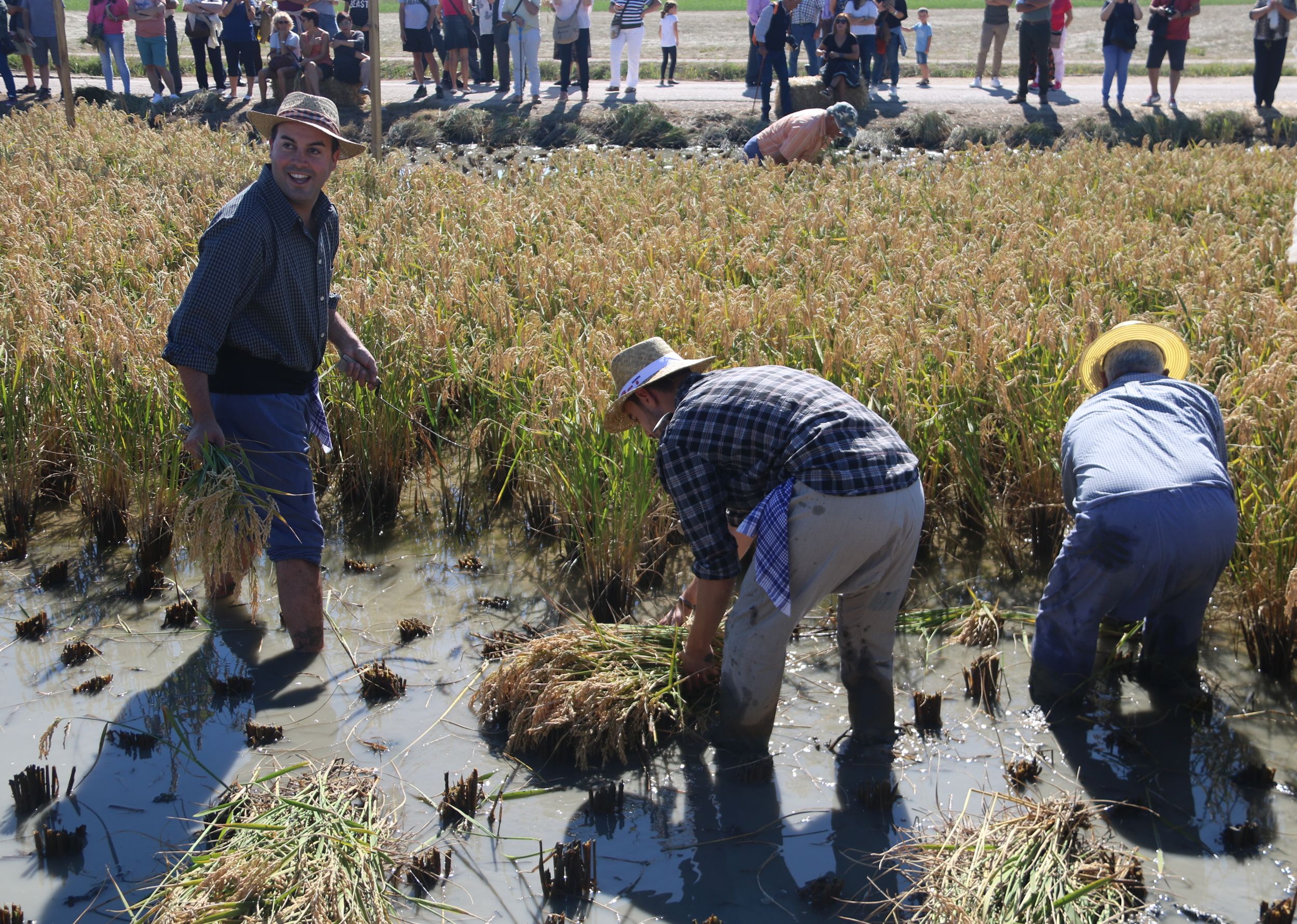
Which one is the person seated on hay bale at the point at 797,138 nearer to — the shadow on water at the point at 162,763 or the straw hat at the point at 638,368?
the straw hat at the point at 638,368

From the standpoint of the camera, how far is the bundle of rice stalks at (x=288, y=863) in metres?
2.72

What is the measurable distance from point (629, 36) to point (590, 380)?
13.7 metres

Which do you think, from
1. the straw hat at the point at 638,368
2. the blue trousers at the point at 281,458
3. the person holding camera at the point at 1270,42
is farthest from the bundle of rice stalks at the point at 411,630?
the person holding camera at the point at 1270,42

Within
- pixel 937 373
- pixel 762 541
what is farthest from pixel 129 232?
pixel 762 541

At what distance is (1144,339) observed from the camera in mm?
4051

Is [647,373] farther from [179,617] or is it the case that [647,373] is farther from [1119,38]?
[1119,38]

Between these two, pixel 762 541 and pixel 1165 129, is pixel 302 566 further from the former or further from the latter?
pixel 1165 129

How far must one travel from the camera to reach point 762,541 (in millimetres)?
3209

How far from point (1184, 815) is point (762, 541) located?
4.57 ft

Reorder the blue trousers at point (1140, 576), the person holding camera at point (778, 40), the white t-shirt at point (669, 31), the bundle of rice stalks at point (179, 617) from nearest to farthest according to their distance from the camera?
1. the blue trousers at point (1140, 576)
2. the bundle of rice stalks at point (179, 617)
3. the person holding camera at point (778, 40)
4. the white t-shirt at point (669, 31)

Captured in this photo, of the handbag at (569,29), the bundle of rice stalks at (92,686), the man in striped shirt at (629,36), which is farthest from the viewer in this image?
the man in striped shirt at (629,36)

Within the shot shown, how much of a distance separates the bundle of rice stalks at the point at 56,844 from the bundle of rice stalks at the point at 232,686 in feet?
2.68

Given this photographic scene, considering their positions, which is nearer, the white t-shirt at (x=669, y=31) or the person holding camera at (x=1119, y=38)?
the person holding camera at (x=1119, y=38)

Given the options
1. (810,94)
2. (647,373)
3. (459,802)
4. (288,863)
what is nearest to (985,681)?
(647,373)
